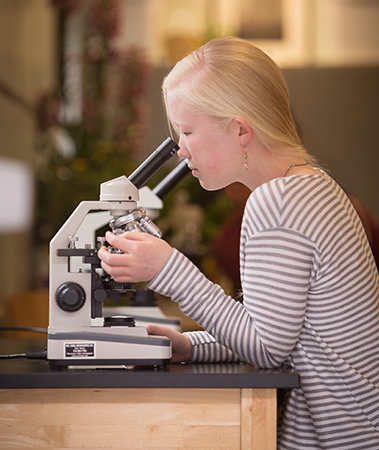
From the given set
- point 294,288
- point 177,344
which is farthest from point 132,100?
point 294,288

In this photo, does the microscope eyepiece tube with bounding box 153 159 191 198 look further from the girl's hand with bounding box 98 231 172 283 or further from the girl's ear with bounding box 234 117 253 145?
the girl's hand with bounding box 98 231 172 283

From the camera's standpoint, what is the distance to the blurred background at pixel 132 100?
10.6 ft

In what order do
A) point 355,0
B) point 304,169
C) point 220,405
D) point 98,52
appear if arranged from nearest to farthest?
point 220,405, point 304,169, point 98,52, point 355,0

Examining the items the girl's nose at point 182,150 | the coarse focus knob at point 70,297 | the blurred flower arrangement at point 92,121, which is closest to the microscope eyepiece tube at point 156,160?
the girl's nose at point 182,150

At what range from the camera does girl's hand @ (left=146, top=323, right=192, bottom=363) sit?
40.2 inches

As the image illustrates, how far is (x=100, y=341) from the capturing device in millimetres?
912

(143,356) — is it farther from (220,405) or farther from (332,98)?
(332,98)

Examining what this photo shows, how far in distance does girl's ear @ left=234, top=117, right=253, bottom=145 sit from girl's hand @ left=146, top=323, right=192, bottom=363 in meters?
0.35

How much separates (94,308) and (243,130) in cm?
39

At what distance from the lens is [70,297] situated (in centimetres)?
94

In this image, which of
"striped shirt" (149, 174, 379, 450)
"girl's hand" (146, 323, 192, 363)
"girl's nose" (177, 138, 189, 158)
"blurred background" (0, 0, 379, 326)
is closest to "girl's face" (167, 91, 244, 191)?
"girl's nose" (177, 138, 189, 158)

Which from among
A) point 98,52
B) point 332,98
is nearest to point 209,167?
point 98,52

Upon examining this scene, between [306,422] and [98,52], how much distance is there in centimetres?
286

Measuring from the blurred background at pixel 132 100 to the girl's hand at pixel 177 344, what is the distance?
1.59 m
